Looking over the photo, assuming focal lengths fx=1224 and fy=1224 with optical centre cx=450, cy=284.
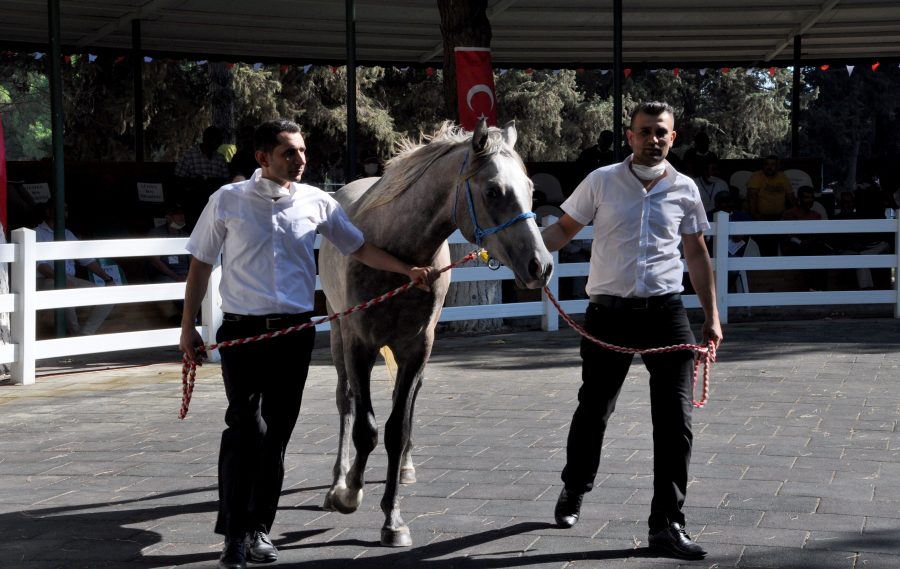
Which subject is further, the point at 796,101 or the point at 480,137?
the point at 796,101

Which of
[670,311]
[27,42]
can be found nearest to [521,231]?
[670,311]

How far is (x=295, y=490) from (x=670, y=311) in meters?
2.31

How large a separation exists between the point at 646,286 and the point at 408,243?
1113 millimetres

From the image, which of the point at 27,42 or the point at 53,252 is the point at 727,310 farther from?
the point at 27,42

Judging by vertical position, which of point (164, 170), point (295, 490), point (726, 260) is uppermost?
point (164, 170)

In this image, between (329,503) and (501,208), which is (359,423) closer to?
(329,503)

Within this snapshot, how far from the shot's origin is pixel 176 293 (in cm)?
1178

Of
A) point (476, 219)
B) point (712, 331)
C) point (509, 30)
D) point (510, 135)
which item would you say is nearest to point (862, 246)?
point (509, 30)

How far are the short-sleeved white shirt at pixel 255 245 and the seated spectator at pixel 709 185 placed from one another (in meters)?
12.1

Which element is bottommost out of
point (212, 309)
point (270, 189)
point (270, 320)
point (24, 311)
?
point (212, 309)

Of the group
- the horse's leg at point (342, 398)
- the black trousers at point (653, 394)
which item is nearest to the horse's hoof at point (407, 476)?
the horse's leg at point (342, 398)

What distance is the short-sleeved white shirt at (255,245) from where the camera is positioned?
5039 mm

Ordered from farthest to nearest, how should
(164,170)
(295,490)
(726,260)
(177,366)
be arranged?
(164,170), (726,260), (177,366), (295,490)

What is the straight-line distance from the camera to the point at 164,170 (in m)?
15.9
